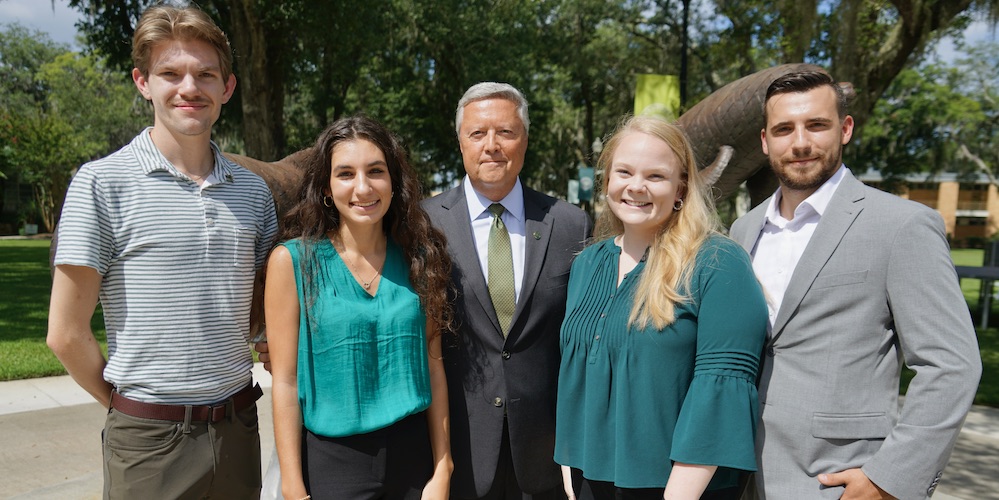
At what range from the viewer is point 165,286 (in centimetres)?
238

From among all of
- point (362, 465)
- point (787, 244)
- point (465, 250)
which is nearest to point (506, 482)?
point (362, 465)

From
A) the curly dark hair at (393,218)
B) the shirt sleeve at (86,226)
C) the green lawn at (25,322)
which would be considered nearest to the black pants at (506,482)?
the curly dark hair at (393,218)

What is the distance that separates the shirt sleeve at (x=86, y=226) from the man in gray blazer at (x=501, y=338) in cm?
125

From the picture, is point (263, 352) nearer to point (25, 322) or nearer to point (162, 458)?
point (162, 458)

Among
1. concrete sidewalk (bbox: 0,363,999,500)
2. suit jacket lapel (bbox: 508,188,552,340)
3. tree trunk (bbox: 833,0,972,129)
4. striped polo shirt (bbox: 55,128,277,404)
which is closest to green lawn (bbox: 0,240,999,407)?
concrete sidewalk (bbox: 0,363,999,500)

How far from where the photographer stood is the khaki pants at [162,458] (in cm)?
240

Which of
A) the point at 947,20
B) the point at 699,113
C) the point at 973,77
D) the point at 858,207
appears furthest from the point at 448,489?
the point at 973,77

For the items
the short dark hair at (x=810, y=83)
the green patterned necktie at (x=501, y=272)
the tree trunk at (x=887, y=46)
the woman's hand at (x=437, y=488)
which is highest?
the tree trunk at (x=887, y=46)

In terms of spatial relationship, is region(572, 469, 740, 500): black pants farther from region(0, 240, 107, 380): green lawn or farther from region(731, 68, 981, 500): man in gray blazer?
region(0, 240, 107, 380): green lawn

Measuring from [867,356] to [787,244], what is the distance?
46 cm

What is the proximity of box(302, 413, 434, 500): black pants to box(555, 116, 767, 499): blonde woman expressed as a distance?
0.56 meters

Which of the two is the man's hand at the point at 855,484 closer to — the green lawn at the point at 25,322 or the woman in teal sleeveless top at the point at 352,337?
the woman in teal sleeveless top at the point at 352,337

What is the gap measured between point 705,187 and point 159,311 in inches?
75.2

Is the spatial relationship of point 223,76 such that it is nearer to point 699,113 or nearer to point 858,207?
point 858,207
